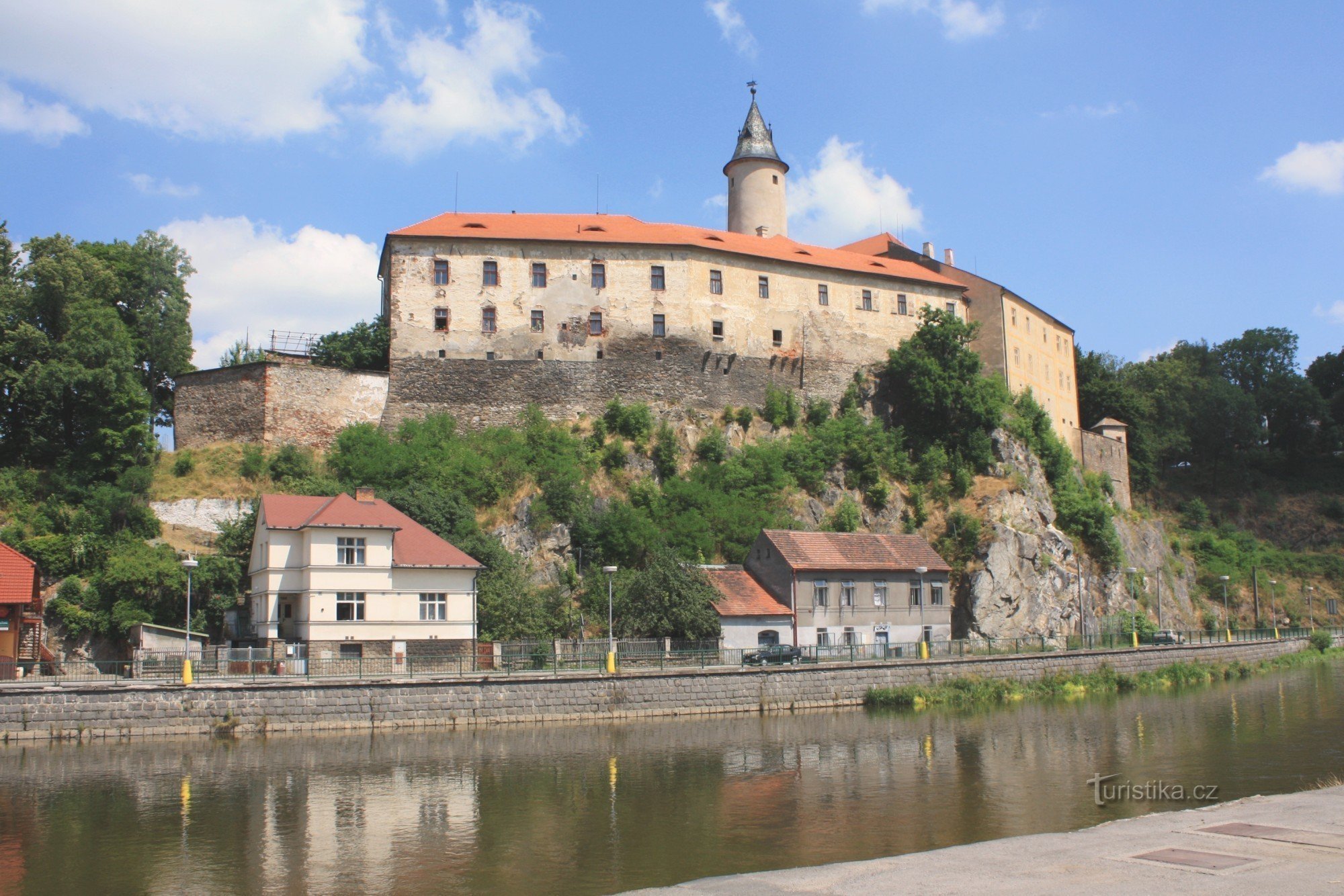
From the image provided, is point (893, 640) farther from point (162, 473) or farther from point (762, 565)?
point (162, 473)

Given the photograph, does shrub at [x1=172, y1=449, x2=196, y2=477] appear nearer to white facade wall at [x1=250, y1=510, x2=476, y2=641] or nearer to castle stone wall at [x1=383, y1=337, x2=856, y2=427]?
castle stone wall at [x1=383, y1=337, x2=856, y2=427]

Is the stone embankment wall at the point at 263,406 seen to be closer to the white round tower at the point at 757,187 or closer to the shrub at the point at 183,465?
the shrub at the point at 183,465

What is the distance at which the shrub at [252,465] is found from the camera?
47562mm

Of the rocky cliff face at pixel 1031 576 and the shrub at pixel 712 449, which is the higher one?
the shrub at pixel 712 449

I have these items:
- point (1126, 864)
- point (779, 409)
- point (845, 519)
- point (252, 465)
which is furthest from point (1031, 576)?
point (1126, 864)

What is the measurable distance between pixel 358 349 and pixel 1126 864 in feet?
158

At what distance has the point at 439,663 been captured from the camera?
36.3 m

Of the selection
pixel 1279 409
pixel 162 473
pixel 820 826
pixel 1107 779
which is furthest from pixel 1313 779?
pixel 1279 409

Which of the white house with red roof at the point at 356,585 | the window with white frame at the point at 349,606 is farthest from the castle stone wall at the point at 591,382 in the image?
the window with white frame at the point at 349,606

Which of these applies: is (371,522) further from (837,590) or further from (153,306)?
(153,306)

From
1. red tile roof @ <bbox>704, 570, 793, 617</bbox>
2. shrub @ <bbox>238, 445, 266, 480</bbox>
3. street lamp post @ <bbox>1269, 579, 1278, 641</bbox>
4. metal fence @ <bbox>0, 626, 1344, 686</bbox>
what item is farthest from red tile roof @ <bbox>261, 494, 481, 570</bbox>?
street lamp post @ <bbox>1269, 579, 1278, 641</bbox>

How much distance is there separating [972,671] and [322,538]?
23.8 meters

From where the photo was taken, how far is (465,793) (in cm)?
2350

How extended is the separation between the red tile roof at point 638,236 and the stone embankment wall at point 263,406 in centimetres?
928
